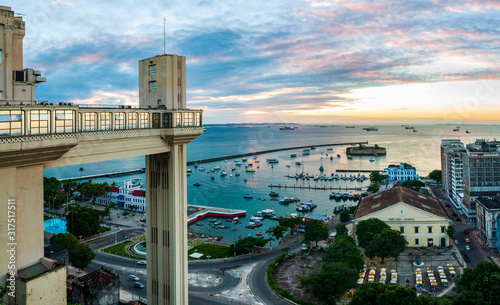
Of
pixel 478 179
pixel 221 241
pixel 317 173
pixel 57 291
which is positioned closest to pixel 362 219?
pixel 221 241

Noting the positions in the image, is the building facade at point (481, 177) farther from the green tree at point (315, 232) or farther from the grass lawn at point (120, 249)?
the grass lawn at point (120, 249)

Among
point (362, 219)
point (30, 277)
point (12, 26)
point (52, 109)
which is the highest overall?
point (12, 26)

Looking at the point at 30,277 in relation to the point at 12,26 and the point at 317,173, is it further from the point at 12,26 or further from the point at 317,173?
the point at 317,173

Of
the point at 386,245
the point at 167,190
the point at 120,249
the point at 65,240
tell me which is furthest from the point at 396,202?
the point at 65,240

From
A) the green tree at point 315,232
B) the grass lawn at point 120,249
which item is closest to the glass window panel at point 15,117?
the grass lawn at point 120,249

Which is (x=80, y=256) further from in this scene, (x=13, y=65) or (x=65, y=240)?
(x=13, y=65)

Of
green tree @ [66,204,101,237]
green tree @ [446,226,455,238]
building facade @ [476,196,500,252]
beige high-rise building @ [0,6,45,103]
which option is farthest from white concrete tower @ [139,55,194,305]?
building facade @ [476,196,500,252]
